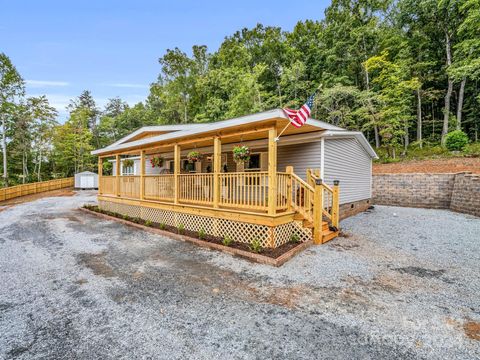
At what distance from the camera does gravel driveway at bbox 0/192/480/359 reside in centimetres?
259

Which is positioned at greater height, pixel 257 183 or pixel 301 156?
pixel 301 156

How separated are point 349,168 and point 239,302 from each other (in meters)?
8.17

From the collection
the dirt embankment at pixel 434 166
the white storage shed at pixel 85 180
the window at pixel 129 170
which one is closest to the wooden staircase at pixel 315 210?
the dirt embankment at pixel 434 166

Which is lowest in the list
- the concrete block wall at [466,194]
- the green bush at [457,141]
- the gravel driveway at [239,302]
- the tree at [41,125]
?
the gravel driveway at [239,302]

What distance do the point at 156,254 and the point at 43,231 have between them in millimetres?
5323

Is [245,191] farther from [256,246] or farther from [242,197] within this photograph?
[256,246]

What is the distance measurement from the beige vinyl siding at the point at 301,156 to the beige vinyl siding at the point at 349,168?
377 mm

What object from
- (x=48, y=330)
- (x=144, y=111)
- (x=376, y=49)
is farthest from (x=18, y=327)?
(x=144, y=111)

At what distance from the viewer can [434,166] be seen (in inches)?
519

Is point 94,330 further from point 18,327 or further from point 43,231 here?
point 43,231

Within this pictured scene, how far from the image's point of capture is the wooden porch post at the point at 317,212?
236 inches

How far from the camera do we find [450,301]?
3477 millimetres

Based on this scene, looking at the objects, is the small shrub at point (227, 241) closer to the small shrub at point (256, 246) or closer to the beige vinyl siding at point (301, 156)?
the small shrub at point (256, 246)

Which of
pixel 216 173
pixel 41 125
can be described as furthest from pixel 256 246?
pixel 41 125
